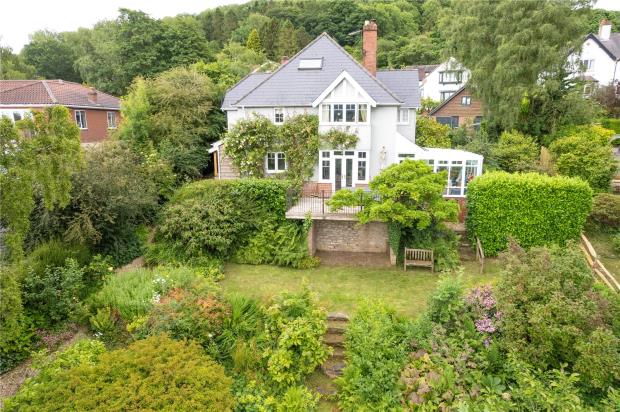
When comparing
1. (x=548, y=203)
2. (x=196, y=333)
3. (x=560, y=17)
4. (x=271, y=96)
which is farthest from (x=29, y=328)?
(x=560, y=17)

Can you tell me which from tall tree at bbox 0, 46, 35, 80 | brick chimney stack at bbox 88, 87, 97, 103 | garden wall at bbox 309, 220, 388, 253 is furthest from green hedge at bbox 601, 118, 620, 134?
tall tree at bbox 0, 46, 35, 80

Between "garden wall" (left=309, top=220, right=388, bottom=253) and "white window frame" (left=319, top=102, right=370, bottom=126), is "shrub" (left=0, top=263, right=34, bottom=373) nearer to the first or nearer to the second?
"garden wall" (left=309, top=220, right=388, bottom=253)

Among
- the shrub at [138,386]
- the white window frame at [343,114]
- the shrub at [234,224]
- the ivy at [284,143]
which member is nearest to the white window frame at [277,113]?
the ivy at [284,143]

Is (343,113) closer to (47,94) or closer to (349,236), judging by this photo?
(349,236)

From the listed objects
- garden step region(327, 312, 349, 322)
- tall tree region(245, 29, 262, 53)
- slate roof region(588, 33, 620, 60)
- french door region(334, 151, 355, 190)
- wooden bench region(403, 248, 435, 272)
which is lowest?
garden step region(327, 312, 349, 322)

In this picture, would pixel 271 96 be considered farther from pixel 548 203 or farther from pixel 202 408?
pixel 202 408

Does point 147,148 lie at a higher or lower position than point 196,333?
higher

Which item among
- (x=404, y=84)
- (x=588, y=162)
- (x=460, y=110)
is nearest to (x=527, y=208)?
(x=588, y=162)
